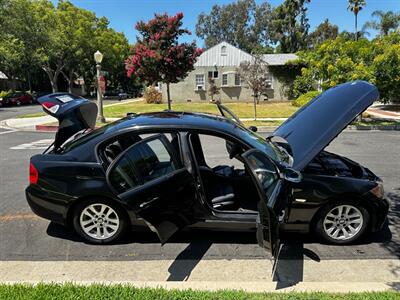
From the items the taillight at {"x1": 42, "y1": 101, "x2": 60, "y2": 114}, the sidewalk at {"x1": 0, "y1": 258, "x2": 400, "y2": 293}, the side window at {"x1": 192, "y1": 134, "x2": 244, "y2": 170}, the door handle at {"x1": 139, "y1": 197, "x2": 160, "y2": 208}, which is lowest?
the sidewalk at {"x1": 0, "y1": 258, "x2": 400, "y2": 293}

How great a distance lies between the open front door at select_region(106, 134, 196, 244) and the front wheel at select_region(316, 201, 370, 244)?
151 centimetres

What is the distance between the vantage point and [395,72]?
629 inches

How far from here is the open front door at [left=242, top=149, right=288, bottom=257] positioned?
110 inches

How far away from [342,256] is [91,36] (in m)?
48.8

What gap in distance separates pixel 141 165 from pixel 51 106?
2332 millimetres

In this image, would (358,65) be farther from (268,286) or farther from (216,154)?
(268,286)

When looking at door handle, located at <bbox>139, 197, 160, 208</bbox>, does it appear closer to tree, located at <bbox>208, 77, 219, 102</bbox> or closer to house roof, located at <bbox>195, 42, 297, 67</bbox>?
tree, located at <bbox>208, 77, 219, 102</bbox>

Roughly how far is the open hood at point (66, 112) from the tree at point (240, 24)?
71.8 meters

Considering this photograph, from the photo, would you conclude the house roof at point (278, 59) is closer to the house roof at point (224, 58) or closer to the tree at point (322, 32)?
the house roof at point (224, 58)

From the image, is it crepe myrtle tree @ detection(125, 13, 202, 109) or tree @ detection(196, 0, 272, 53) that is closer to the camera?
crepe myrtle tree @ detection(125, 13, 202, 109)

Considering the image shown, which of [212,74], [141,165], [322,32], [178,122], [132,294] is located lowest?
[132,294]

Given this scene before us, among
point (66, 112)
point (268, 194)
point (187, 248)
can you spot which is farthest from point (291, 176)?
point (66, 112)

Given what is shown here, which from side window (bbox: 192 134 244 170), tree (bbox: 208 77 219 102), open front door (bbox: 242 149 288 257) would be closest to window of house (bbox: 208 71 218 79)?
tree (bbox: 208 77 219 102)

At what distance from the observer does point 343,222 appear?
3977mm
